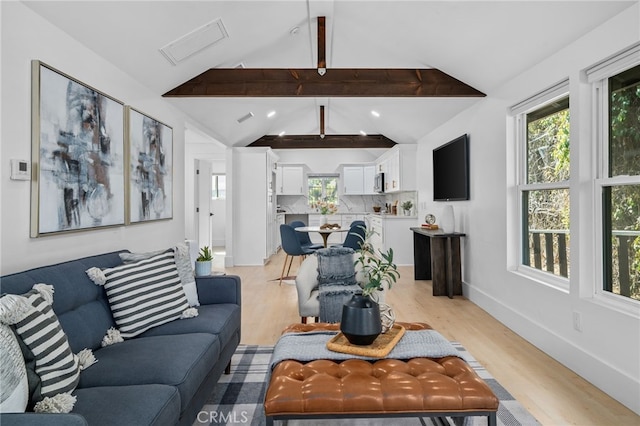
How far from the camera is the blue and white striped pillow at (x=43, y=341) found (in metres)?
1.26

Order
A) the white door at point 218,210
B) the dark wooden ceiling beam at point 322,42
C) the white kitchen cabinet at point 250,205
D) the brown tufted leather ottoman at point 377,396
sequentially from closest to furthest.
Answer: the brown tufted leather ottoman at point 377,396
the dark wooden ceiling beam at point 322,42
the white kitchen cabinet at point 250,205
the white door at point 218,210

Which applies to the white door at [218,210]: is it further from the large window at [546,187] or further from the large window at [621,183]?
the large window at [621,183]

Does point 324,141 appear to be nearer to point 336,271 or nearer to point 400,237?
point 400,237

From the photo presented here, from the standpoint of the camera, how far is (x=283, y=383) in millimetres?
1493

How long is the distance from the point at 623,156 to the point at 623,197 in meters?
0.26

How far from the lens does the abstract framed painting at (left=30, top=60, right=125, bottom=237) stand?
204 cm

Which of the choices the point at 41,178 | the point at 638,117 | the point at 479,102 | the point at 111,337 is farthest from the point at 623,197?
the point at 41,178

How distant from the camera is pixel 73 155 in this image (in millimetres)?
2295

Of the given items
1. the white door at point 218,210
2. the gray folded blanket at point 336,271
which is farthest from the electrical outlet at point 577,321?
the white door at point 218,210

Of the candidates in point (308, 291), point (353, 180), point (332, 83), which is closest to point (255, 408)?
point (308, 291)

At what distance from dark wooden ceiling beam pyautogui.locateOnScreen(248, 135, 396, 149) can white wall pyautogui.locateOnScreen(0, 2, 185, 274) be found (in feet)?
16.9

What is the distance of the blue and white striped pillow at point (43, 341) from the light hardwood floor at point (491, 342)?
189 cm

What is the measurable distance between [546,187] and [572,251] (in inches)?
25.9

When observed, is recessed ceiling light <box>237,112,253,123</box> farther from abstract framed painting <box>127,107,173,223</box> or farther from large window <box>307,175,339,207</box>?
large window <box>307,175,339,207</box>
